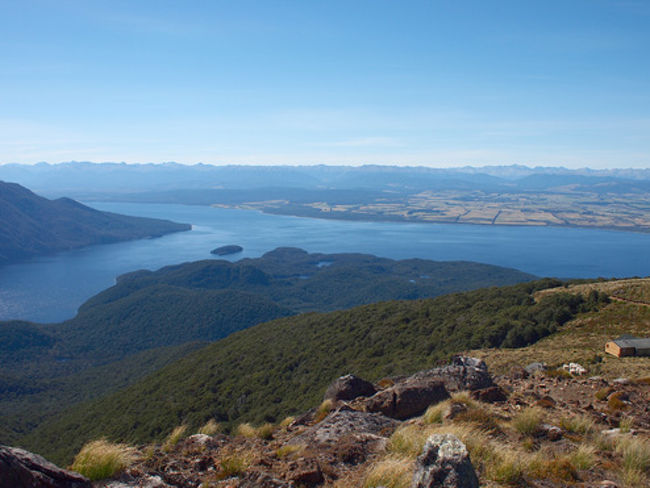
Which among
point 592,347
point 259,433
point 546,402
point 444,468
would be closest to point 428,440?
point 444,468

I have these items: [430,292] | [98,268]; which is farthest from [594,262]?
[98,268]

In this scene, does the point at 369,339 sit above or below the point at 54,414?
above

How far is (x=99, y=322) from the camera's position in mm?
81438

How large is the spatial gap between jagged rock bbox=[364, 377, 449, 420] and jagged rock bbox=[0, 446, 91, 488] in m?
6.05

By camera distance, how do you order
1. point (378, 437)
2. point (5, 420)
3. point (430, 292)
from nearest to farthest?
point (378, 437) → point (5, 420) → point (430, 292)

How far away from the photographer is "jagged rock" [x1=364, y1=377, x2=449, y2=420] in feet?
30.1

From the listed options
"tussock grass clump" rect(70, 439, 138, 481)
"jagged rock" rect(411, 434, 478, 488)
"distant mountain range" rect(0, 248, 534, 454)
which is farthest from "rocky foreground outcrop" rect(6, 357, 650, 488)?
"distant mountain range" rect(0, 248, 534, 454)

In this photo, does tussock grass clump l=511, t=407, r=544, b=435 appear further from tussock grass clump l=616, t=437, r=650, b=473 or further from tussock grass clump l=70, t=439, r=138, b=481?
tussock grass clump l=70, t=439, r=138, b=481

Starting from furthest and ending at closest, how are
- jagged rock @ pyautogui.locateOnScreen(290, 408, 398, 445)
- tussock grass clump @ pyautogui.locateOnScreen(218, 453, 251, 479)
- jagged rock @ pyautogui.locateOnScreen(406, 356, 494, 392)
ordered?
1. jagged rock @ pyautogui.locateOnScreen(406, 356, 494, 392)
2. jagged rock @ pyautogui.locateOnScreen(290, 408, 398, 445)
3. tussock grass clump @ pyautogui.locateOnScreen(218, 453, 251, 479)

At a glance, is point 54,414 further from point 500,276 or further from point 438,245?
point 438,245

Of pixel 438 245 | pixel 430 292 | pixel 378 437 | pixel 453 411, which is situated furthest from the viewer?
pixel 438 245

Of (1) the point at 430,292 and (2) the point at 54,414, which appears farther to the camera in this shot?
(1) the point at 430,292

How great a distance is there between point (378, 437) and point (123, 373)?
56333 mm

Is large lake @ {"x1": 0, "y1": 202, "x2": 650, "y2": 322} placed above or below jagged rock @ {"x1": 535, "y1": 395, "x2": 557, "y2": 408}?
below
